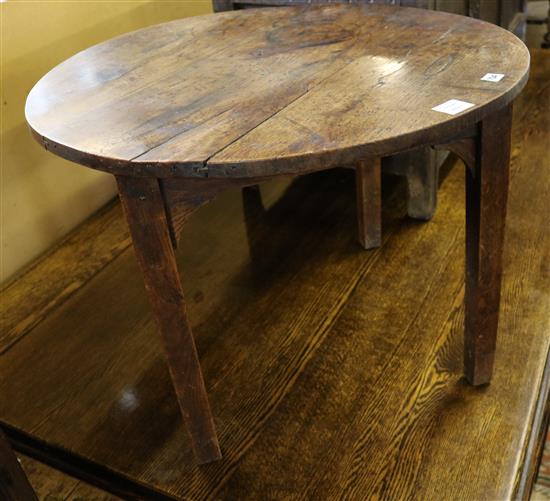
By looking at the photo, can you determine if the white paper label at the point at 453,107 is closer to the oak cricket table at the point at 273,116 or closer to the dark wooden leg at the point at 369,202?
the oak cricket table at the point at 273,116

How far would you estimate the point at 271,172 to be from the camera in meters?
0.92

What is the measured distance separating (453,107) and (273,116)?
0.28 metres

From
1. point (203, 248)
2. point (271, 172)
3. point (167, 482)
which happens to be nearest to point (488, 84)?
point (271, 172)

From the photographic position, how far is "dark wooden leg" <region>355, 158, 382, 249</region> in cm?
171

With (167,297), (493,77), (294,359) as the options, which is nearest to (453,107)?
(493,77)

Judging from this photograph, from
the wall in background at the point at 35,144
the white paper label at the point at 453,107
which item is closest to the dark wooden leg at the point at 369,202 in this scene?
the white paper label at the point at 453,107

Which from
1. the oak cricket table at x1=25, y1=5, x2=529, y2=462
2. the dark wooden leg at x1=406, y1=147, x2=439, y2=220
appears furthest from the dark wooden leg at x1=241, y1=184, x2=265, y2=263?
the oak cricket table at x1=25, y1=5, x2=529, y2=462

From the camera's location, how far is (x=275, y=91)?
1149mm

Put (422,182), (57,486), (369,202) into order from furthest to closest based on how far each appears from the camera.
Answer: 1. (422,182)
2. (369,202)
3. (57,486)

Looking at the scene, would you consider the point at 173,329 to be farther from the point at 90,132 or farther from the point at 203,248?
the point at 203,248

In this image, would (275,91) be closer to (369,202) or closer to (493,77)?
(493,77)

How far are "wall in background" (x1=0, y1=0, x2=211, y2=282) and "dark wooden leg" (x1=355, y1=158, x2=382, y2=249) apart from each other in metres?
0.92

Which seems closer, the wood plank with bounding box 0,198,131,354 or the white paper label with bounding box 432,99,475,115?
the white paper label with bounding box 432,99,475,115

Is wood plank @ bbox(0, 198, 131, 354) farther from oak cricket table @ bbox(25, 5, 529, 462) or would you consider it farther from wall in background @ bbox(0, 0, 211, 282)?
oak cricket table @ bbox(25, 5, 529, 462)
